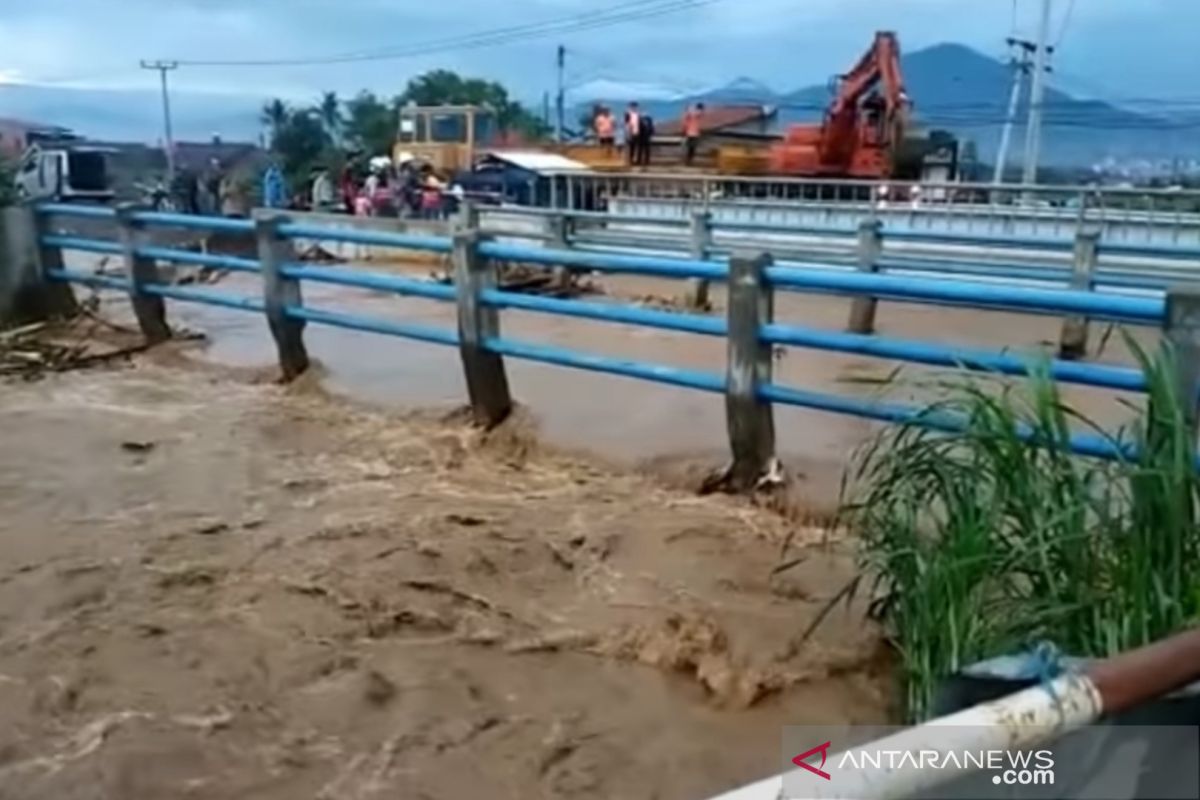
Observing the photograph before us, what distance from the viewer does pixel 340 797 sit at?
2.86 m

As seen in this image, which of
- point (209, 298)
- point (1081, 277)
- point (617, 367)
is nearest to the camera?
point (617, 367)

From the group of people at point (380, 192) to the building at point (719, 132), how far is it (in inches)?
168

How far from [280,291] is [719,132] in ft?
62.7

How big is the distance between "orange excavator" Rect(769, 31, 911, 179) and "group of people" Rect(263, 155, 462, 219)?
19.8ft

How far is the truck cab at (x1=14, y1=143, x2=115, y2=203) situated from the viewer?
2483 cm

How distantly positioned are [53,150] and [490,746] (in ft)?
91.5

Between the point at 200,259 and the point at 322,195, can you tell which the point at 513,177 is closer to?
the point at 322,195

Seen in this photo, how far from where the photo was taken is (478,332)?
5.98m

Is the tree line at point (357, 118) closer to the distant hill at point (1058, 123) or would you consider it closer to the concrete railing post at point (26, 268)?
the distant hill at point (1058, 123)

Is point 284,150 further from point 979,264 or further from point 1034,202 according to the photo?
point 979,264

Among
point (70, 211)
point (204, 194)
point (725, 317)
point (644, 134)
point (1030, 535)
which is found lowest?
point (204, 194)

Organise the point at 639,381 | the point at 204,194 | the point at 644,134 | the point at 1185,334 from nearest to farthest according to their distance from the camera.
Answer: the point at 1185,334 < the point at 639,381 < the point at 644,134 < the point at 204,194

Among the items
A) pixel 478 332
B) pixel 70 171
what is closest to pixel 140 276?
pixel 478 332

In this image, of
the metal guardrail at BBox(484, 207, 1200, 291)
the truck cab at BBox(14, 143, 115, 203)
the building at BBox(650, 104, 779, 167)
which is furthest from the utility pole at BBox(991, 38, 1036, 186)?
the truck cab at BBox(14, 143, 115, 203)
